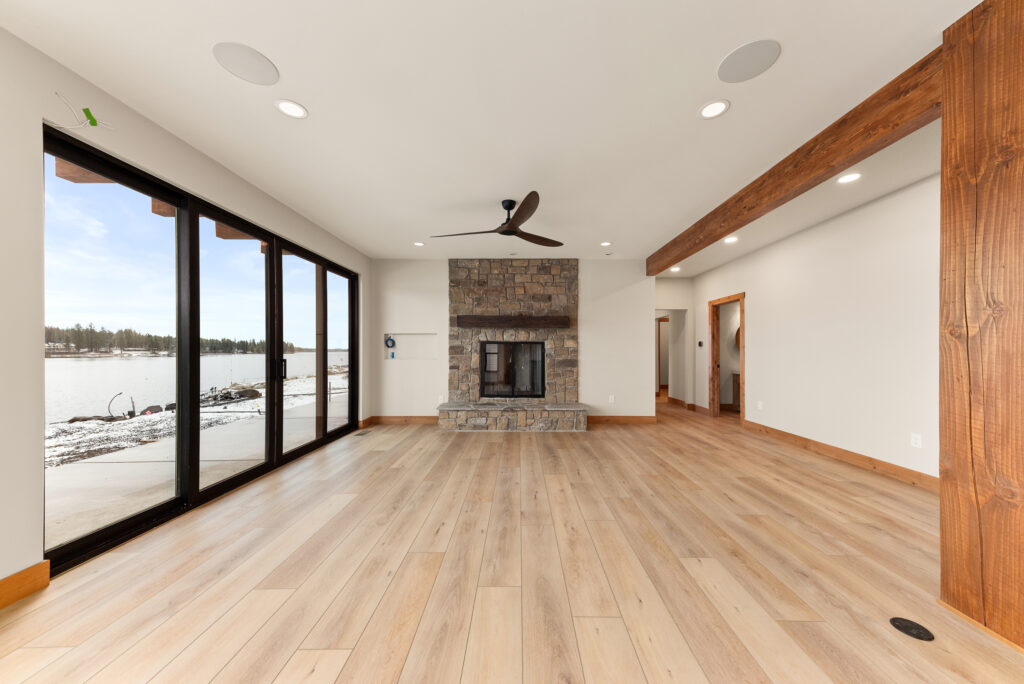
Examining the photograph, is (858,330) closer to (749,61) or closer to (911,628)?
(911,628)

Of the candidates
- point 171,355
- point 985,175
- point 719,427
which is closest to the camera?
point 985,175

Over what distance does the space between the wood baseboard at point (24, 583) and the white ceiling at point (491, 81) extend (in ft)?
7.90

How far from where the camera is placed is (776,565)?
193 cm

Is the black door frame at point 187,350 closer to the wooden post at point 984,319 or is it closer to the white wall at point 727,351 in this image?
the wooden post at point 984,319

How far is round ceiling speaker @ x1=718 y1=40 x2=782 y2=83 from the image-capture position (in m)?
1.68

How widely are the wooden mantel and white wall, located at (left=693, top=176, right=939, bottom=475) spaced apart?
278cm

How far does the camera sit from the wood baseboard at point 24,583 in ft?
5.30

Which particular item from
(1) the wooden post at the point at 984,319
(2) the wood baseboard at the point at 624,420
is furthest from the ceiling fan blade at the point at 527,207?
(2) the wood baseboard at the point at 624,420

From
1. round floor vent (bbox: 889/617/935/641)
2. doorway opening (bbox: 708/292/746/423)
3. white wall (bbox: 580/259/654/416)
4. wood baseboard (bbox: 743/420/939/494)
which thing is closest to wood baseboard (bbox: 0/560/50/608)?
round floor vent (bbox: 889/617/935/641)

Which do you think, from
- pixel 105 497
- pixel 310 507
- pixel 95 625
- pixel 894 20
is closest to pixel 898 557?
pixel 894 20

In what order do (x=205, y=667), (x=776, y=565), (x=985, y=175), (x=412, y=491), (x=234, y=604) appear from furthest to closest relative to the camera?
1. (x=412, y=491)
2. (x=776, y=565)
3. (x=234, y=604)
4. (x=985, y=175)
5. (x=205, y=667)

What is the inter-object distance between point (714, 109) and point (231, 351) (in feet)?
12.7

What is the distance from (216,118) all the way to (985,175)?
3.79 metres

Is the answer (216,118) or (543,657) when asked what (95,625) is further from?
(216,118)
